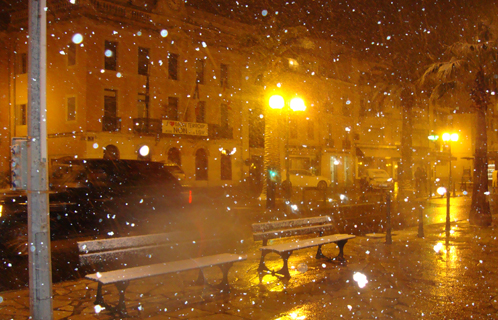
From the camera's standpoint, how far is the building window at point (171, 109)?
31984 mm

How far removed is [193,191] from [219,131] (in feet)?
57.1

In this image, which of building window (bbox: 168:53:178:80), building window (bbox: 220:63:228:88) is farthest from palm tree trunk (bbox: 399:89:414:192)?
building window (bbox: 168:53:178:80)

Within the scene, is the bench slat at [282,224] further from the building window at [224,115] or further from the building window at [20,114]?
the building window at [20,114]

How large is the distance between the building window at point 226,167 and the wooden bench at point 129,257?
3034 cm

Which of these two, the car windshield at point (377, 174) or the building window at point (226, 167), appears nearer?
the car windshield at point (377, 174)

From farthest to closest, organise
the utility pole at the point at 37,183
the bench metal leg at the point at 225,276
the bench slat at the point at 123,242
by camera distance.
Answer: the bench metal leg at the point at 225,276 → the bench slat at the point at 123,242 → the utility pole at the point at 37,183

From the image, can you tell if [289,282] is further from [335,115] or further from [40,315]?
Answer: [335,115]

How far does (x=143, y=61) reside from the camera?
3078 cm

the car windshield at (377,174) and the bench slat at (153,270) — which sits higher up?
the bench slat at (153,270)

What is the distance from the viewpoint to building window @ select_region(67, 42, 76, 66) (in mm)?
27578

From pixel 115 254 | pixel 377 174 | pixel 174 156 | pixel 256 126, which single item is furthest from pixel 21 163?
pixel 256 126

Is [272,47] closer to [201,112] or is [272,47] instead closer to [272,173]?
[272,173]

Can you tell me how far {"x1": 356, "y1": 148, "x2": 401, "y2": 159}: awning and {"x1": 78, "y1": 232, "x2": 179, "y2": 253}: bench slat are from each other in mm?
44857

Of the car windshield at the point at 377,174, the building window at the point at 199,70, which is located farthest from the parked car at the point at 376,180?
the building window at the point at 199,70
